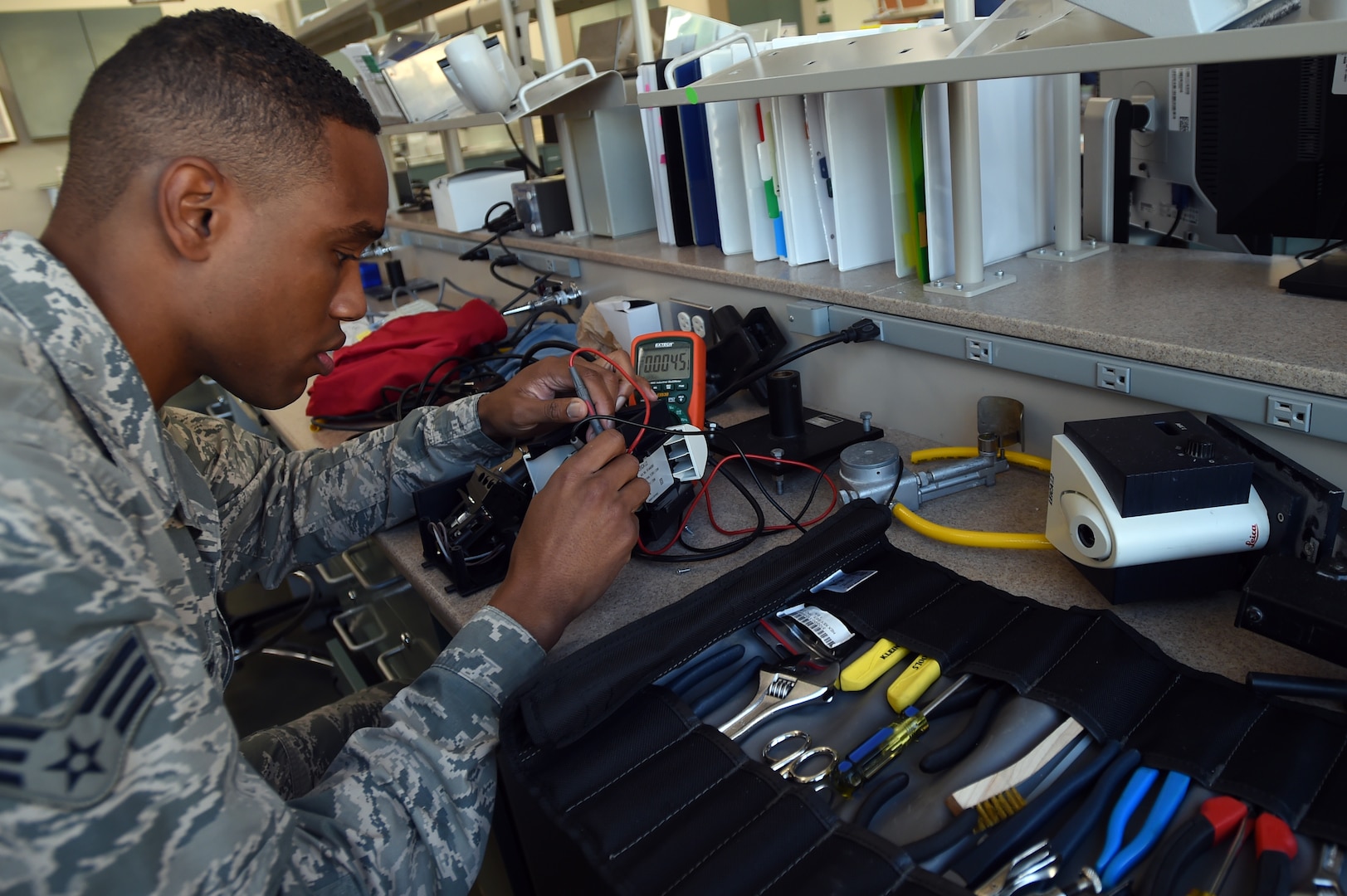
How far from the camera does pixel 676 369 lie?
1.26 m

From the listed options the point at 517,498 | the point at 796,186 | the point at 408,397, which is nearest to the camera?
the point at 517,498

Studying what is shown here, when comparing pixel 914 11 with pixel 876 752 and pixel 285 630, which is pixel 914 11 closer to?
pixel 285 630

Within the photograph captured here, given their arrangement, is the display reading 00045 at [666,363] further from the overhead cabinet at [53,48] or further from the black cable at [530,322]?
the overhead cabinet at [53,48]

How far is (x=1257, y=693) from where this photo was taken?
0.65 metres

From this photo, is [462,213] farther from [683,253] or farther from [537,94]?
[683,253]

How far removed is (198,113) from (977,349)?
86 cm

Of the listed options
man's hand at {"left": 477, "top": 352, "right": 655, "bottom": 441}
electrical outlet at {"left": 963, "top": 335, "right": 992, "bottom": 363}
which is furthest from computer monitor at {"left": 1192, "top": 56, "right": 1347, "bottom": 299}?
man's hand at {"left": 477, "top": 352, "right": 655, "bottom": 441}

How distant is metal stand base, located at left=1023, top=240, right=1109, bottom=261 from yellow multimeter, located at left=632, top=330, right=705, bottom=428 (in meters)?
0.51

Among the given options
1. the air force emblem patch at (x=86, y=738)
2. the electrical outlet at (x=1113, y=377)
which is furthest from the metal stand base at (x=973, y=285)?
the air force emblem patch at (x=86, y=738)

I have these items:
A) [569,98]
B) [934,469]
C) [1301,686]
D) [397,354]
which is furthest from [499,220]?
[1301,686]

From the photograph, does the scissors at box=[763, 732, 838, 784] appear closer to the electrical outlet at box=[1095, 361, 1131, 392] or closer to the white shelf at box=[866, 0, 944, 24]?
the electrical outlet at box=[1095, 361, 1131, 392]

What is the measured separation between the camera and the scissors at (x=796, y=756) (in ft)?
2.12

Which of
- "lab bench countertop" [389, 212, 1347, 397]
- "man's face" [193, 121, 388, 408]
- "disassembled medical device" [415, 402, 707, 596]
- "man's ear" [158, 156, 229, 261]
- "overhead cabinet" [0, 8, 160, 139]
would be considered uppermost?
"overhead cabinet" [0, 8, 160, 139]

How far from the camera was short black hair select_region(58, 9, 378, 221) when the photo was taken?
694 millimetres
